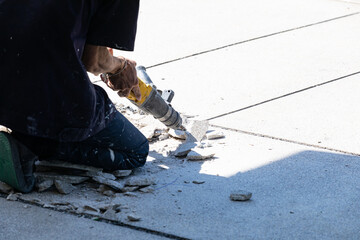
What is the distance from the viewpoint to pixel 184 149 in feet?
14.4

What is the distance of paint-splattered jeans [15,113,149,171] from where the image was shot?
3805mm

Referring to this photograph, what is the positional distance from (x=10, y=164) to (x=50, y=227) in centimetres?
41

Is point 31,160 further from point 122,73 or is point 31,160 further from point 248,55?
point 248,55

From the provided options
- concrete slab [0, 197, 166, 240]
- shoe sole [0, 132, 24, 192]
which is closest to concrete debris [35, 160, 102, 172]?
shoe sole [0, 132, 24, 192]

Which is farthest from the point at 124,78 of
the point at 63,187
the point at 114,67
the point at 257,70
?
the point at 257,70

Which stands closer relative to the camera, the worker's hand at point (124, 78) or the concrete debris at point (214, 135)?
the worker's hand at point (124, 78)

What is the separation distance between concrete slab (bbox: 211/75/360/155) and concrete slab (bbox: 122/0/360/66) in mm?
1531

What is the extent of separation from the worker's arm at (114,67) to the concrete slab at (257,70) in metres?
1.33

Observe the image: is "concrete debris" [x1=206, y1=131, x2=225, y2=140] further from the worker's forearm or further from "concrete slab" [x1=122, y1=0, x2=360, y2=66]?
"concrete slab" [x1=122, y1=0, x2=360, y2=66]

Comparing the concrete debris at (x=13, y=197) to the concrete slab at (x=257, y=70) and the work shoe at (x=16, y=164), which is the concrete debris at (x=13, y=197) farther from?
the concrete slab at (x=257, y=70)

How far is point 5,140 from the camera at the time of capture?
3.44 metres

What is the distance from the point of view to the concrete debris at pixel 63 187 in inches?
146

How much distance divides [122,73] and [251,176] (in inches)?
38.3

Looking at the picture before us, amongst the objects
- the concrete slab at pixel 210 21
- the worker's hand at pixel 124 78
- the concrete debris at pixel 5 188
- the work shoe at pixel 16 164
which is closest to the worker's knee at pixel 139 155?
the worker's hand at pixel 124 78
